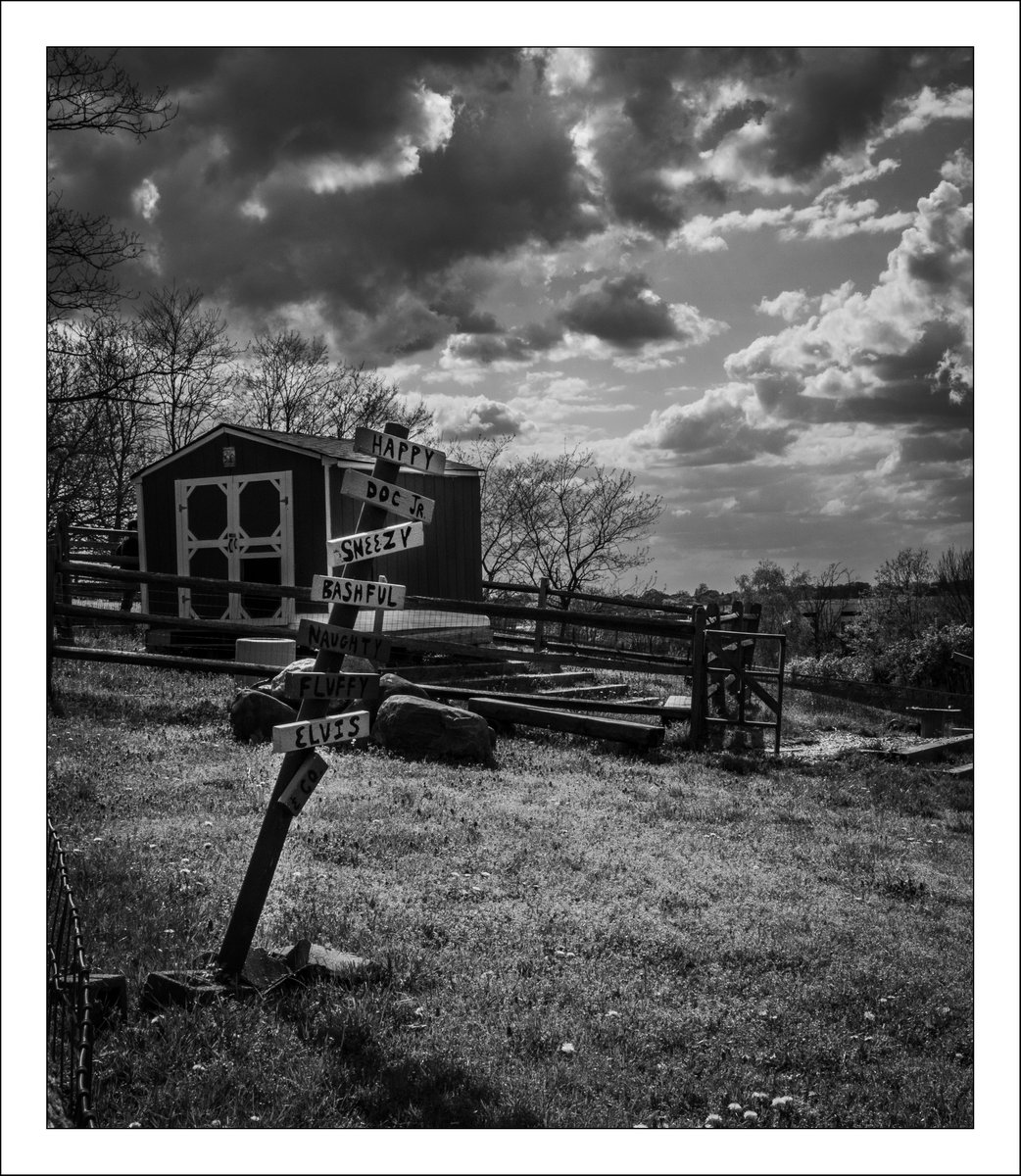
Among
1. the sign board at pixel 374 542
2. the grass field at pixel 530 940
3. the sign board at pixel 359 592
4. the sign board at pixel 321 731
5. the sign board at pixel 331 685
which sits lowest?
the grass field at pixel 530 940

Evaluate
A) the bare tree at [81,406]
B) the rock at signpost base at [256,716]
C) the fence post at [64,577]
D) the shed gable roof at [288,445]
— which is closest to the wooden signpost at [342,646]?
the bare tree at [81,406]

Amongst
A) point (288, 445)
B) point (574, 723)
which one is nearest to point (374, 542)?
point (574, 723)

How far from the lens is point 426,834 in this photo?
7.50 meters

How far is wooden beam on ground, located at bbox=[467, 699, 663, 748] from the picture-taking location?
11773 millimetres

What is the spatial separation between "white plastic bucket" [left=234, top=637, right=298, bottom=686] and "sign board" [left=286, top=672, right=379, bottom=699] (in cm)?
1049

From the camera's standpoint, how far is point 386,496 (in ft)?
14.4

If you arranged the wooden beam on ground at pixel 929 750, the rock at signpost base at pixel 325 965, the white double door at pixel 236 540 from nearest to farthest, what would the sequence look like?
the rock at signpost base at pixel 325 965
the wooden beam on ground at pixel 929 750
the white double door at pixel 236 540

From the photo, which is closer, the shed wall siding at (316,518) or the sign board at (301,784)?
the sign board at (301,784)

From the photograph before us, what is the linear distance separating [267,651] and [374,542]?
11.1m

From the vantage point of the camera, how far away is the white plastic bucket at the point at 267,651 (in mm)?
14797

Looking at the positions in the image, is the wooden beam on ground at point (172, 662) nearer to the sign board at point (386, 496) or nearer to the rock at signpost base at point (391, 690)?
the rock at signpost base at point (391, 690)

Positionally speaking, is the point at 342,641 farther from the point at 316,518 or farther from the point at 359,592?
the point at 316,518

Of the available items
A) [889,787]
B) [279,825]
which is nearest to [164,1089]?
[279,825]

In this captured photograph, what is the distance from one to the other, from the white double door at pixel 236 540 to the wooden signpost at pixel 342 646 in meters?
11.6
